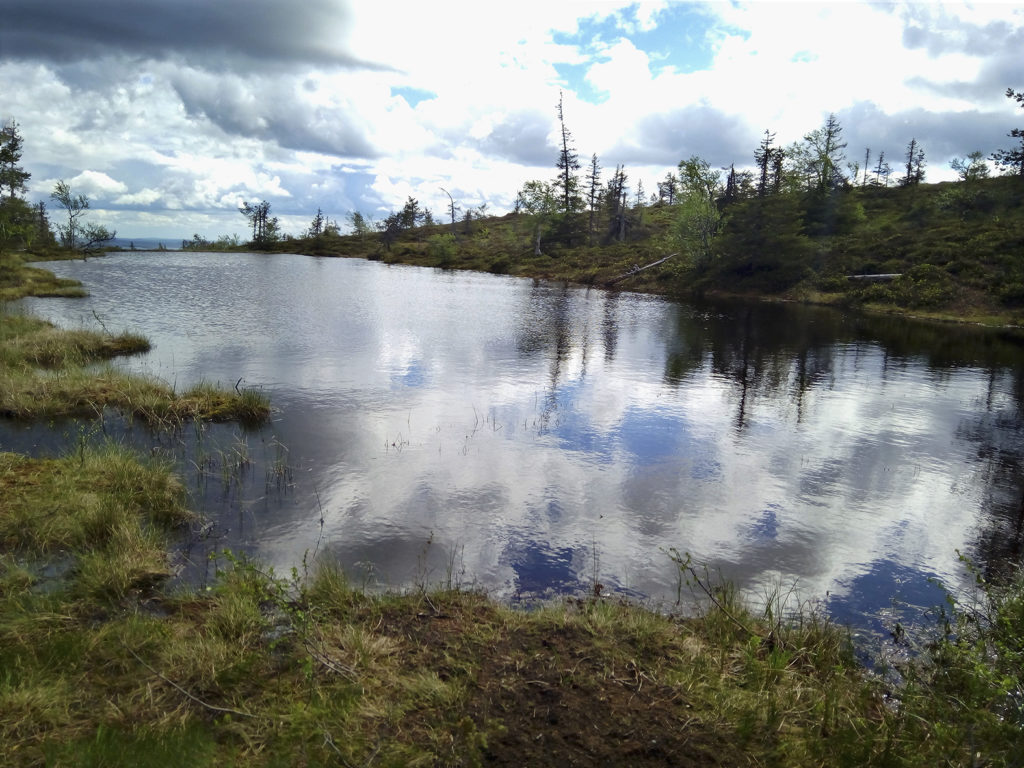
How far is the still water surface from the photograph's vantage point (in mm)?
10141

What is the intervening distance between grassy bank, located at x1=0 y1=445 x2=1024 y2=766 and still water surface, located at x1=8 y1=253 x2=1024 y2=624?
1.32m

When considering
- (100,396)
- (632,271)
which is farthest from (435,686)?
(632,271)

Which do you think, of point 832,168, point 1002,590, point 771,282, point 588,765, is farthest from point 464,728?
point 832,168

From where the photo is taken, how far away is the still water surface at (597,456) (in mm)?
10141

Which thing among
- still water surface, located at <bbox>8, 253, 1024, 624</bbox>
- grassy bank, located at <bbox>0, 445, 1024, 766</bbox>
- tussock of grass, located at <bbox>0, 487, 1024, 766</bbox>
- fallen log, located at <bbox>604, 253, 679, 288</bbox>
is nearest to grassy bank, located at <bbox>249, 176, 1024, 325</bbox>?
fallen log, located at <bbox>604, 253, 679, 288</bbox>

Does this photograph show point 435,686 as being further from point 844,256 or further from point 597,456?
point 844,256

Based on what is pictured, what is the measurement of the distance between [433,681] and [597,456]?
374 inches

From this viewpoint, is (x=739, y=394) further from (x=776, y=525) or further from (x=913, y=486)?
(x=776, y=525)

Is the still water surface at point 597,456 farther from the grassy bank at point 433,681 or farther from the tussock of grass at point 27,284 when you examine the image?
the tussock of grass at point 27,284

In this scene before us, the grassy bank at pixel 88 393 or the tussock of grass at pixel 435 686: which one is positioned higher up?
the grassy bank at pixel 88 393

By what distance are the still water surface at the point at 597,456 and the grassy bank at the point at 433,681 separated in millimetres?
1321

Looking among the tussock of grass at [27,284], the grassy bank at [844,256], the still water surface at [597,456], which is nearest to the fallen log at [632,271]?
the grassy bank at [844,256]

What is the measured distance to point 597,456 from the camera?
593 inches

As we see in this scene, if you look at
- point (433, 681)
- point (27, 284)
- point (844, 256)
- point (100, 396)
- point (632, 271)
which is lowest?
point (433, 681)
